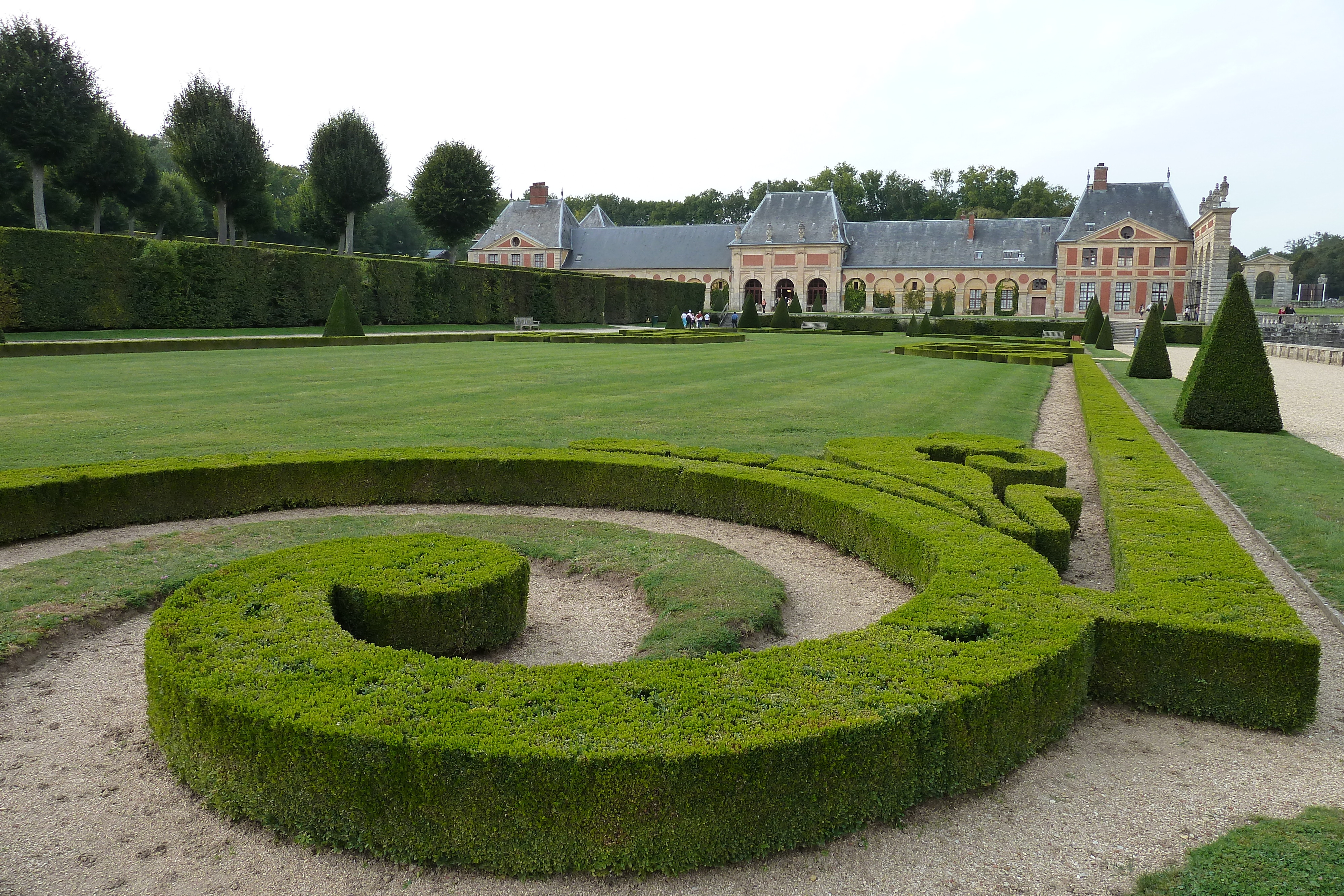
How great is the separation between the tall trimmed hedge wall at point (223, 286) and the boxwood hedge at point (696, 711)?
22970 millimetres

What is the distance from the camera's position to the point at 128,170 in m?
37.5

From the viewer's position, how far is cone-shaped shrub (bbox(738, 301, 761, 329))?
43094mm

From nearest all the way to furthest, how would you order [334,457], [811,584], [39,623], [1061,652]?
[1061,652], [39,623], [811,584], [334,457]

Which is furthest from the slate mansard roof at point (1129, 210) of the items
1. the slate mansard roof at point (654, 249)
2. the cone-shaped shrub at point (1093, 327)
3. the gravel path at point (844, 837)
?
the gravel path at point (844, 837)

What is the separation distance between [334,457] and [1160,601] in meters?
5.95

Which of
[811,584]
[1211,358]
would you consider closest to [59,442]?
[811,584]

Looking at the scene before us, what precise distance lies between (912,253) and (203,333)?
4811cm

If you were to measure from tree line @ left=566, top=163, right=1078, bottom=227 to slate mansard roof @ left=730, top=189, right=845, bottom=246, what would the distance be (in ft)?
19.3

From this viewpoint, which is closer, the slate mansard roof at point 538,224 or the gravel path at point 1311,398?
the gravel path at point 1311,398

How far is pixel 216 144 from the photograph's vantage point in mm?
33250

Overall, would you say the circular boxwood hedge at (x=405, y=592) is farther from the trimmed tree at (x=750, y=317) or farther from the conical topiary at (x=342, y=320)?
the trimmed tree at (x=750, y=317)

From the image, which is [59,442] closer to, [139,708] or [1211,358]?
[139,708]

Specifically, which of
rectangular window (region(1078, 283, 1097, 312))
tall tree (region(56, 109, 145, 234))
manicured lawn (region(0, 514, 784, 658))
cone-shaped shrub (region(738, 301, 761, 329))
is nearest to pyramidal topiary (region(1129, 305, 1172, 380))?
manicured lawn (region(0, 514, 784, 658))

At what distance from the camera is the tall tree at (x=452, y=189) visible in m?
44.8
